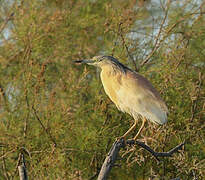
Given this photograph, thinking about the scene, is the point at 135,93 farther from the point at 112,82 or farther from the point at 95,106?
the point at 95,106

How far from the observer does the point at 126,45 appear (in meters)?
2.81

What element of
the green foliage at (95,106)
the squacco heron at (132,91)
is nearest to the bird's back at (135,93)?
the squacco heron at (132,91)

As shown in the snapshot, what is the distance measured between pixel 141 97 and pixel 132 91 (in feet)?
0.17

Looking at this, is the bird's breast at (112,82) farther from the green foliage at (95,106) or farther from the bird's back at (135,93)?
the green foliage at (95,106)

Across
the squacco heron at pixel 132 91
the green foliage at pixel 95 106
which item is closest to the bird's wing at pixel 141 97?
the squacco heron at pixel 132 91

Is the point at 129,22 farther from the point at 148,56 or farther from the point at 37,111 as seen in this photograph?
the point at 37,111

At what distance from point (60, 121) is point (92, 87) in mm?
415

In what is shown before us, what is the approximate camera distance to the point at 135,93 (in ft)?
7.23

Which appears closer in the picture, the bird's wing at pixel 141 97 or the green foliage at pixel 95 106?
the bird's wing at pixel 141 97

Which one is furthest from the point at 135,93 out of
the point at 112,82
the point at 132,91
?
the point at 112,82

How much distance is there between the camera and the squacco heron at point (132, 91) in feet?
7.23

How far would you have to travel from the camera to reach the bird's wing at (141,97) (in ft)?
7.23

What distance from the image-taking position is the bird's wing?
2.20m

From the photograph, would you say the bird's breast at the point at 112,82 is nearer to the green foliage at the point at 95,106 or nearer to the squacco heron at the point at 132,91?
the squacco heron at the point at 132,91
